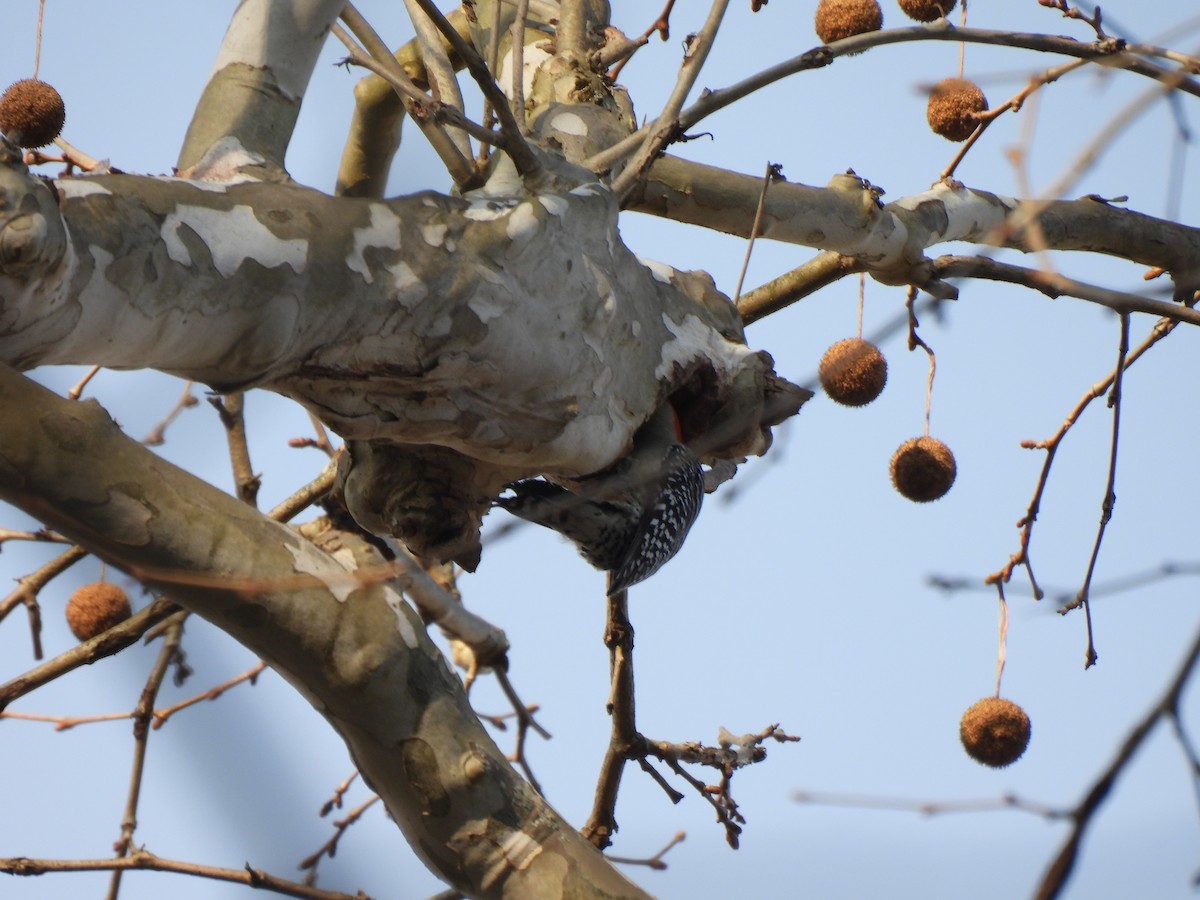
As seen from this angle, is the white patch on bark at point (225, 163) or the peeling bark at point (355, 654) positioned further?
the white patch on bark at point (225, 163)

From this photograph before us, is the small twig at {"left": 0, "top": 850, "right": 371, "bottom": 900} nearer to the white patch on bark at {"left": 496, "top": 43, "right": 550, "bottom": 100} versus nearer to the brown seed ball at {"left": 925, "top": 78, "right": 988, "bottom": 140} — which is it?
the white patch on bark at {"left": 496, "top": 43, "right": 550, "bottom": 100}

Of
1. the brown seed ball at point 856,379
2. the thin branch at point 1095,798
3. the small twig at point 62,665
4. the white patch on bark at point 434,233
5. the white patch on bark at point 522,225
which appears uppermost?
the brown seed ball at point 856,379

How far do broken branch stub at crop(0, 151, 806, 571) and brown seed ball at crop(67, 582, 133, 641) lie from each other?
830 mm

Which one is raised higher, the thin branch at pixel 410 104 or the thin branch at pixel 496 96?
the thin branch at pixel 410 104

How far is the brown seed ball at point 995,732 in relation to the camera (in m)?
3.01

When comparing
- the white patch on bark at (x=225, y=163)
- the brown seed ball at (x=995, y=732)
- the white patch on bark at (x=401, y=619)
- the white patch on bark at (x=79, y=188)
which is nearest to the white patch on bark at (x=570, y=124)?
the white patch on bark at (x=225, y=163)

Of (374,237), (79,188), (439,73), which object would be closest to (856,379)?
(439,73)

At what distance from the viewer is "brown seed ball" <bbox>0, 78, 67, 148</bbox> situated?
2.81 m

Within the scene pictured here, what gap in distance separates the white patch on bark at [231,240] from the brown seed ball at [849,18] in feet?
5.48

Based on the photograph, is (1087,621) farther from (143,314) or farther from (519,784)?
(143,314)

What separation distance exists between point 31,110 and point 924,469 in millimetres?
2091

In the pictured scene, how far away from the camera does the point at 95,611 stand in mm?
2967

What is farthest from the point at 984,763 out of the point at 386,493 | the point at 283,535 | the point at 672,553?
the point at 283,535

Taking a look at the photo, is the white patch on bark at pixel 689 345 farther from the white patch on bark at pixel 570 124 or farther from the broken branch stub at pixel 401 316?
the white patch on bark at pixel 570 124
